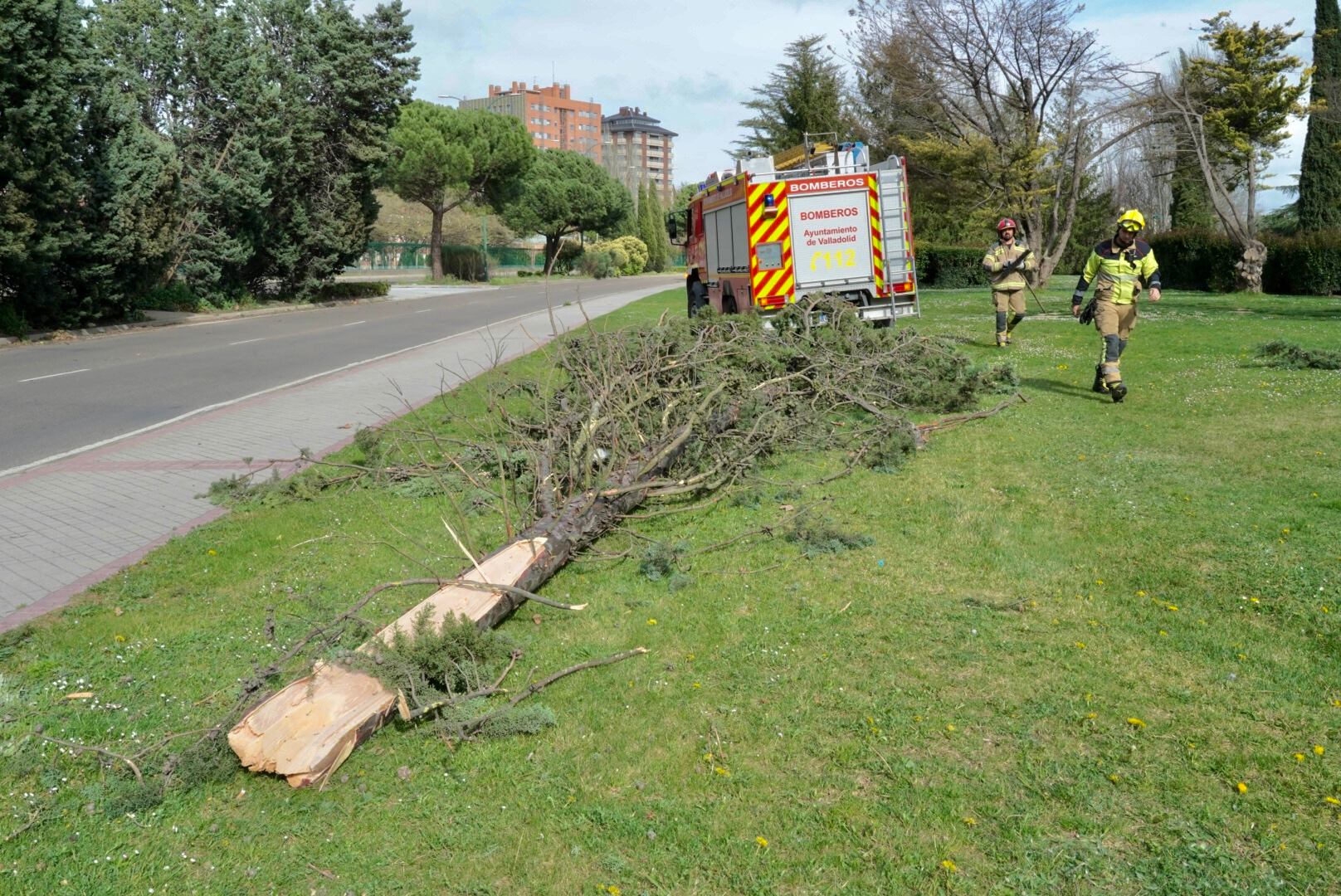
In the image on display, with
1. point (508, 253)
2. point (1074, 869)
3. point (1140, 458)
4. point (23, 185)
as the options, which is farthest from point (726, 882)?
point (508, 253)

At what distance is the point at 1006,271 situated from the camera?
14.7m

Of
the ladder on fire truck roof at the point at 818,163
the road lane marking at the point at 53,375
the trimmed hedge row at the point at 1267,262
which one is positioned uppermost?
the ladder on fire truck roof at the point at 818,163

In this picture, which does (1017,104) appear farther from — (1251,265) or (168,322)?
(168,322)

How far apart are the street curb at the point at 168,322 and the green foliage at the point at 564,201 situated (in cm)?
2780

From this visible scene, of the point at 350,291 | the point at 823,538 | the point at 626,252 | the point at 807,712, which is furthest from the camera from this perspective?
the point at 626,252

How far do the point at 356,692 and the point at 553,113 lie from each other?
18087cm

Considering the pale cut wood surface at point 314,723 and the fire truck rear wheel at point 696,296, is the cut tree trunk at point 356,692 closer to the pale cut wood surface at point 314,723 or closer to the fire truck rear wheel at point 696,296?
the pale cut wood surface at point 314,723

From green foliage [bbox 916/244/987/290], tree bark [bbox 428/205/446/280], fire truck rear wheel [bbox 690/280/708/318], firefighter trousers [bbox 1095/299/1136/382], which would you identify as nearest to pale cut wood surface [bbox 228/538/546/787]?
firefighter trousers [bbox 1095/299/1136/382]

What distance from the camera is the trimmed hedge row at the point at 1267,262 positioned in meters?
26.1

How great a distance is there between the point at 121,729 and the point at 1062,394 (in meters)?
9.67

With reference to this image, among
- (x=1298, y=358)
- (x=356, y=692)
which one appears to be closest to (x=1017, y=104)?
(x=1298, y=358)

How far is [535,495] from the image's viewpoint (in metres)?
6.29

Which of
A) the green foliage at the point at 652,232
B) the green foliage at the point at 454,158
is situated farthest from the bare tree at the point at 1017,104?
the green foliage at the point at 652,232

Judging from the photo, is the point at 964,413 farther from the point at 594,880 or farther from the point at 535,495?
the point at 594,880
